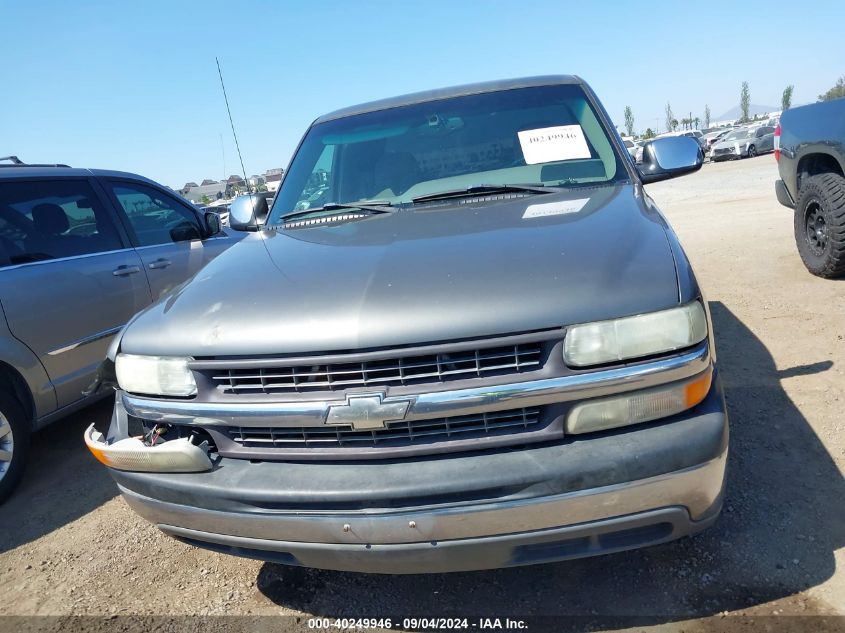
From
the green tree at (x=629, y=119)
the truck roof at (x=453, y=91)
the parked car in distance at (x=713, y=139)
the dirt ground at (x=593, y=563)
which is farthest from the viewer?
the green tree at (x=629, y=119)

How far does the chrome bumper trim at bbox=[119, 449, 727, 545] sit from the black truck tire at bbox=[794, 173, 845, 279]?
410cm

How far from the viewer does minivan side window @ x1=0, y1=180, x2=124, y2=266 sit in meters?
3.59

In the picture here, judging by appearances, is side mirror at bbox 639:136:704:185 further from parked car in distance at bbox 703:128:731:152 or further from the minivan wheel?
parked car in distance at bbox 703:128:731:152

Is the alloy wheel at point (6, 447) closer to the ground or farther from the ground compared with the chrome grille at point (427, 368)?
closer to the ground

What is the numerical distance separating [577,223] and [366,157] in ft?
4.54

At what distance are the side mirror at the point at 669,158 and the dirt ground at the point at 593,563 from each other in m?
1.27

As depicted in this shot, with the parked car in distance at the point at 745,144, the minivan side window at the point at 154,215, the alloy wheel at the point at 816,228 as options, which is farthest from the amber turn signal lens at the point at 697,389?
the parked car in distance at the point at 745,144

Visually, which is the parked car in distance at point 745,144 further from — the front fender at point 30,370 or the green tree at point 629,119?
the green tree at point 629,119

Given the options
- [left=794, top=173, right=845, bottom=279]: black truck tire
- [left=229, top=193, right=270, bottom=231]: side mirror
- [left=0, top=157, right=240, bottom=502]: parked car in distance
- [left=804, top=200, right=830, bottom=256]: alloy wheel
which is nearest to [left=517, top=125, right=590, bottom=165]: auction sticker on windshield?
[left=229, top=193, right=270, bottom=231]: side mirror

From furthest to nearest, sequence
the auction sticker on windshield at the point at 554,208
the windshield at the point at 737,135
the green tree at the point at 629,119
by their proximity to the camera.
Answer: the green tree at the point at 629,119
the windshield at the point at 737,135
the auction sticker on windshield at the point at 554,208

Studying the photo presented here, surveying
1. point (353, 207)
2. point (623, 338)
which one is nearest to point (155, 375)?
point (353, 207)

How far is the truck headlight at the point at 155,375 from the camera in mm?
1893

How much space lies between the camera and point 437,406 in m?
1.66

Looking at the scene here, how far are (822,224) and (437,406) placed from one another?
4.95m
